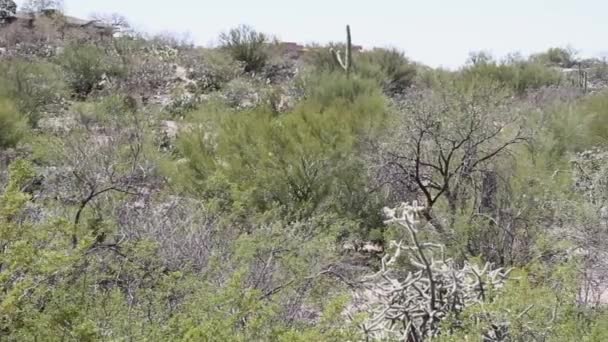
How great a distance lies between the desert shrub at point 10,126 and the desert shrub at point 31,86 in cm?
111

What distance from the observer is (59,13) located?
140 ft

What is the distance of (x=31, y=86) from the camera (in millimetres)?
21281

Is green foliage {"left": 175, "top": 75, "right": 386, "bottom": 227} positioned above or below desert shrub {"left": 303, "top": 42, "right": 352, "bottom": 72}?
below

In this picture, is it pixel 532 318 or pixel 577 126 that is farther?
pixel 577 126

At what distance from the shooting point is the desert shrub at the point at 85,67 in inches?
1007

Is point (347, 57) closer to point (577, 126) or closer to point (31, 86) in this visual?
point (31, 86)

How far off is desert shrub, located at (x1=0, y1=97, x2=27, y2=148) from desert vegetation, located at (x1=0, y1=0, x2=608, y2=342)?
43mm

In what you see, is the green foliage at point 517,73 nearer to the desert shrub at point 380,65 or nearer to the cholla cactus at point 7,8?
the desert shrub at point 380,65

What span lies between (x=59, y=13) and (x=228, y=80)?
Result: 65.6ft

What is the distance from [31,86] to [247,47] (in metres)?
11.2

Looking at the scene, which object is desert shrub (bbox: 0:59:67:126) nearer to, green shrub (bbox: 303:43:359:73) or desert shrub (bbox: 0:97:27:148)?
desert shrub (bbox: 0:97:27:148)

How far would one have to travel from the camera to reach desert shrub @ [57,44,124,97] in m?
25.6

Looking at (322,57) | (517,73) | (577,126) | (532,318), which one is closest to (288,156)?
(577,126)

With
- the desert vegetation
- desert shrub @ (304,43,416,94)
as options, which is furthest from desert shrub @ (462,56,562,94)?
the desert vegetation
